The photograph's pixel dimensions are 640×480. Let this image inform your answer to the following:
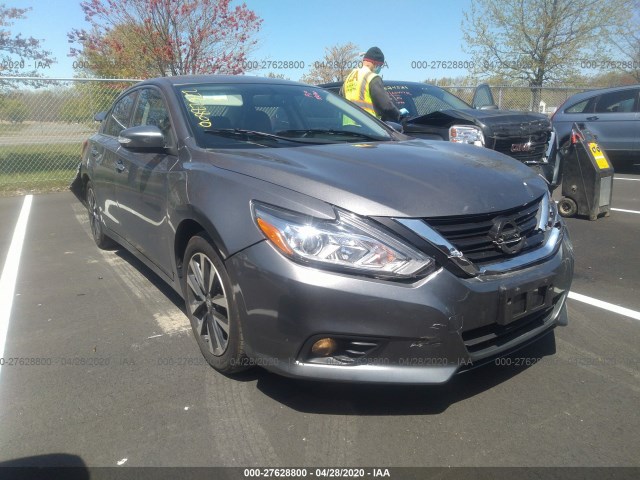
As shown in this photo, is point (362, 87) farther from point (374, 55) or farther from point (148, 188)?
point (148, 188)

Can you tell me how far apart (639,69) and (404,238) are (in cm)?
2642

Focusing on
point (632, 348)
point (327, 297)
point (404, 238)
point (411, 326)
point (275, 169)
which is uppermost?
point (275, 169)

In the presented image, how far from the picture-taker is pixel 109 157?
4676 millimetres

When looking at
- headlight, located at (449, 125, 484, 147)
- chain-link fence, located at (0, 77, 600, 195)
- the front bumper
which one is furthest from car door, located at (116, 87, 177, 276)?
chain-link fence, located at (0, 77, 600, 195)

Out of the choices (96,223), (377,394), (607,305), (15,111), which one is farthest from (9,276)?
(15,111)

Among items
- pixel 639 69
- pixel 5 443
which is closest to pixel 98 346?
pixel 5 443

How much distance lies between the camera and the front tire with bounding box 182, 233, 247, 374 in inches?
107

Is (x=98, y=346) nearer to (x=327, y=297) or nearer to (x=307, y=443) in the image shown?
(x=307, y=443)

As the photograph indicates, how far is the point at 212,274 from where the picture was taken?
2.87 meters

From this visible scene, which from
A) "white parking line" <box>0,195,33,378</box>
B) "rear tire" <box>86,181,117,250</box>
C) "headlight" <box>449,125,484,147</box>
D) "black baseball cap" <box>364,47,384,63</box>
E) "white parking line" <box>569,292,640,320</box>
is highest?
"black baseball cap" <box>364,47,384,63</box>

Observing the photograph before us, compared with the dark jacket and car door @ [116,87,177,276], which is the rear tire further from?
the dark jacket

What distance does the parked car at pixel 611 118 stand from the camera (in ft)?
35.0

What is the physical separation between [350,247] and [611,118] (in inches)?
420

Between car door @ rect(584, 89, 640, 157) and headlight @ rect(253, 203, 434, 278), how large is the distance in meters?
10.3
